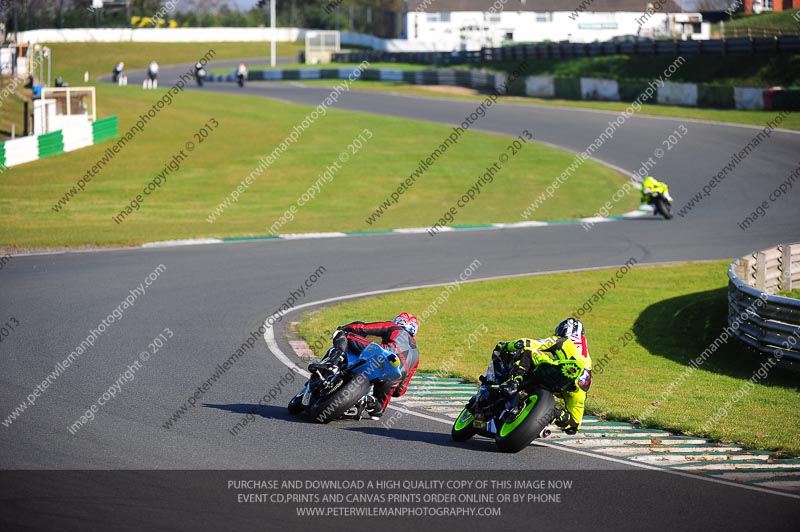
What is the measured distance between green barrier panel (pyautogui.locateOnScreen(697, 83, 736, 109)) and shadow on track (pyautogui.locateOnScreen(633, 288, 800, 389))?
3110cm

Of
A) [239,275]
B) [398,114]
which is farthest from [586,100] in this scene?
[239,275]

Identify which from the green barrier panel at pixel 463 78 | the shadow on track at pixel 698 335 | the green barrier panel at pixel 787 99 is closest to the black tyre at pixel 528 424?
the shadow on track at pixel 698 335

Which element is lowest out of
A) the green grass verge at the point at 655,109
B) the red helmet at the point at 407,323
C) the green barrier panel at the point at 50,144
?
the red helmet at the point at 407,323

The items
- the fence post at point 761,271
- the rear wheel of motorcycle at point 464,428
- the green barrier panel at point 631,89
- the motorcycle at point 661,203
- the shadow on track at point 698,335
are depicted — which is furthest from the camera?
the green barrier panel at point 631,89

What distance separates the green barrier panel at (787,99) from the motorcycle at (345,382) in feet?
132

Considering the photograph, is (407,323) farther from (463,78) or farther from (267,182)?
(463,78)

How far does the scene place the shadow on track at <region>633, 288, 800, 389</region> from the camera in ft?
49.9

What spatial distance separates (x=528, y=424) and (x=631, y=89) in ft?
154

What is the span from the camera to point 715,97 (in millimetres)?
49781

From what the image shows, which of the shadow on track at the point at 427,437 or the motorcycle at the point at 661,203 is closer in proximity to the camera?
the shadow on track at the point at 427,437

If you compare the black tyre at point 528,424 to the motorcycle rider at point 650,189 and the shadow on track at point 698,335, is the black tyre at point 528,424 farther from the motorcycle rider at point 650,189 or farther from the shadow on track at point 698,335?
the motorcycle rider at point 650,189

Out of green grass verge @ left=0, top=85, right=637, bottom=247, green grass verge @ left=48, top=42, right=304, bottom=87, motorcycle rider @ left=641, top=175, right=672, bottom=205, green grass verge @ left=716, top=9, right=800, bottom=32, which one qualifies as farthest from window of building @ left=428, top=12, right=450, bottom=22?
motorcycle rider @ left=641, top=175, right=672, bottom=205

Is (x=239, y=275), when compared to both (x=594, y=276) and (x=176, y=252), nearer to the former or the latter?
(x=176, y=252)

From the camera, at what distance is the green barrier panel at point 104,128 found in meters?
39.9
